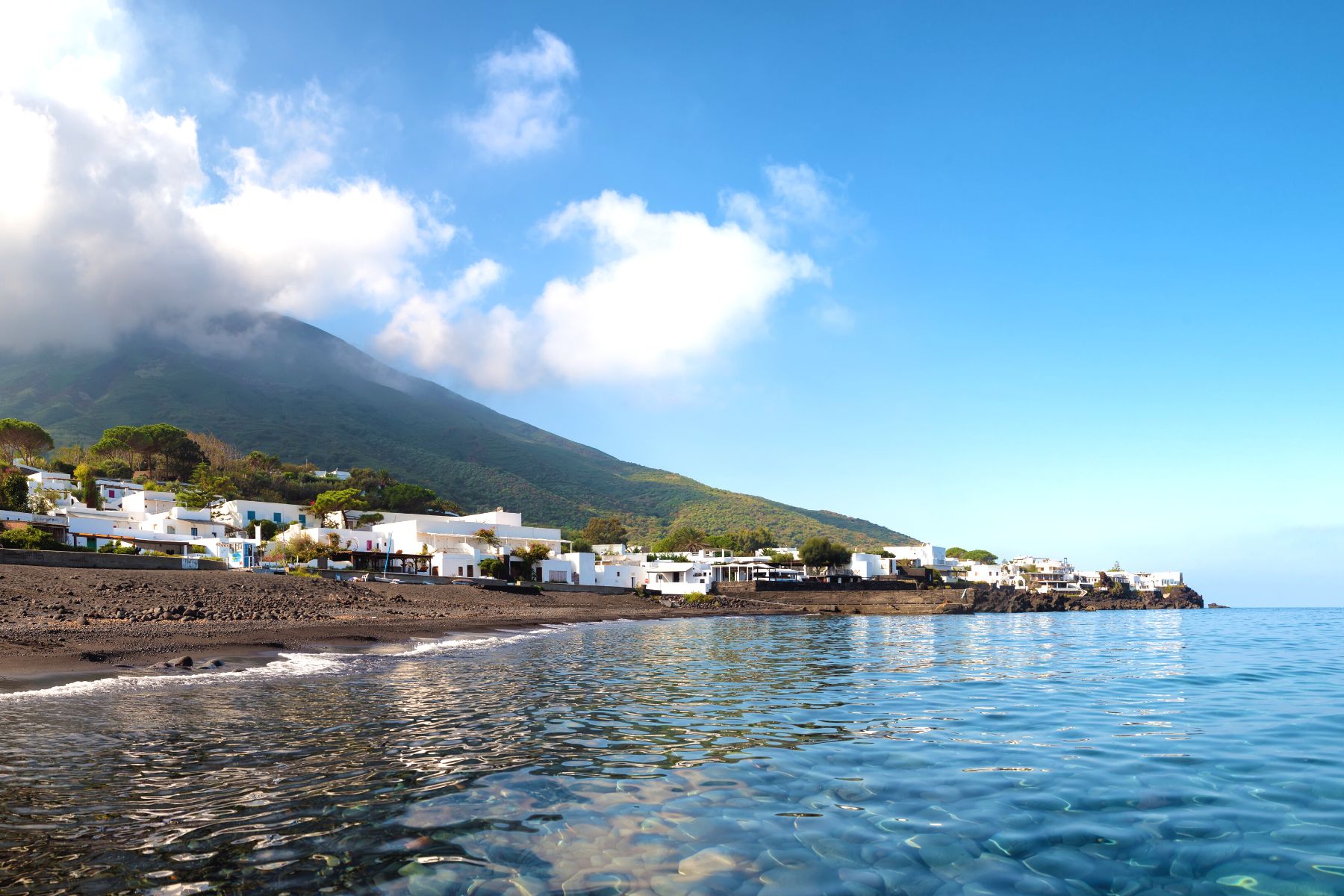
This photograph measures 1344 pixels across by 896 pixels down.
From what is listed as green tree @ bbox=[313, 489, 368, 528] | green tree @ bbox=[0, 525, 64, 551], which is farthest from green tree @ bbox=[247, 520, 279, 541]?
green tree @ bbox=[0, 525, 64, 551]

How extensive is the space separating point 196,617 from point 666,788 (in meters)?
24.5

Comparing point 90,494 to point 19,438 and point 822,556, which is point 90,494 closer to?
point 19,438

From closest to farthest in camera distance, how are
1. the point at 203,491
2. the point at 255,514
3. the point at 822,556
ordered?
the point at 255,514, the point at 203,491, the point at 822,556

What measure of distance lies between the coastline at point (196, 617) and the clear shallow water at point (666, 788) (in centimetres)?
450

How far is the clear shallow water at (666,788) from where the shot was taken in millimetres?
5703

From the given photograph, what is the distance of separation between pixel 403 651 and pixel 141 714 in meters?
11.8

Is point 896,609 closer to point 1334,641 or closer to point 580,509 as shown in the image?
point 1334,641

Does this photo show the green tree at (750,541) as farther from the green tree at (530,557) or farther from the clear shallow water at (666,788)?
the clear shallow water at (666,788)

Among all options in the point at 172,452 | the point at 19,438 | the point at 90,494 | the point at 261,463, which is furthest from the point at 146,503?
the point at 261,463

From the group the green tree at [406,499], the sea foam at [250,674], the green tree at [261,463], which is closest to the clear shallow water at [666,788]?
the sea foam at [250,674]

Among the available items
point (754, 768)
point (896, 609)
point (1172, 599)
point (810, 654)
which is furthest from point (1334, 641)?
point (1172, 599)

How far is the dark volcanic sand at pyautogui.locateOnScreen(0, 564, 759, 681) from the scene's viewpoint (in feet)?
61.3

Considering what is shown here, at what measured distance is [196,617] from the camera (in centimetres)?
2655

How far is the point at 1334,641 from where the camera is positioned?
3225 centimetres
